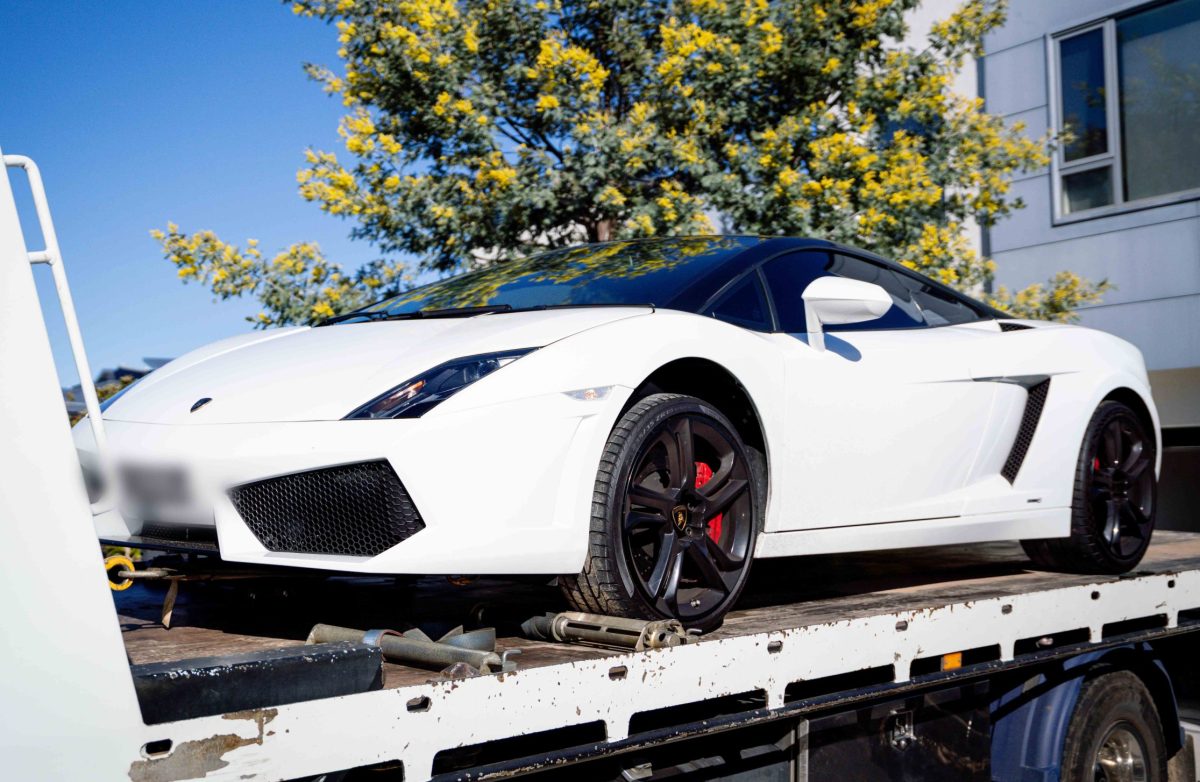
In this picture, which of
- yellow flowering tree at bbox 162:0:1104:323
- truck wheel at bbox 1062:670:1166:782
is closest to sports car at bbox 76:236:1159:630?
truck wheel at bbox 1062:670:1166:782

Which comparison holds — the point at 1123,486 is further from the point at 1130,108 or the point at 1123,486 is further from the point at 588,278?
the point at 1130,108

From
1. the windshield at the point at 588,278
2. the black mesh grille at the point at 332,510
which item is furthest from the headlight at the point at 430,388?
the windshield at the point at 588,278

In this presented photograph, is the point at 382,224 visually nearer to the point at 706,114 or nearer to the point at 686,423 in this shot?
the point at 706,114

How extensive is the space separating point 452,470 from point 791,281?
164 centimetres

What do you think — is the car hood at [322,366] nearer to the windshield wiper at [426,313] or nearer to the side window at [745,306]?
the windshield wiper at [426,313]

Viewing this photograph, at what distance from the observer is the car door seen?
3.53m

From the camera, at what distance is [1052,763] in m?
3.67

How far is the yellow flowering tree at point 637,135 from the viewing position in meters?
7.91

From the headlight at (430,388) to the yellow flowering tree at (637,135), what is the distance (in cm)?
510

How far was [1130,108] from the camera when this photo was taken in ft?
34.7

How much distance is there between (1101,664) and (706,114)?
5075 mm

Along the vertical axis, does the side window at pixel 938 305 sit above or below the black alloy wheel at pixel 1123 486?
above

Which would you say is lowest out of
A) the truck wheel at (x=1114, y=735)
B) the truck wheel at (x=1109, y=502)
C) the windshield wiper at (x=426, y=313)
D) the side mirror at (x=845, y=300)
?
Answer: the truck wheel at (x=1114, y=735)

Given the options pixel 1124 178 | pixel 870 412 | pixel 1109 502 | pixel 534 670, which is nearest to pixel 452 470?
pixel 534 670
